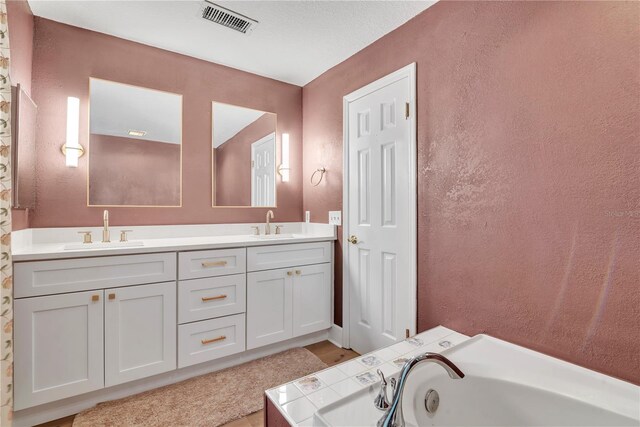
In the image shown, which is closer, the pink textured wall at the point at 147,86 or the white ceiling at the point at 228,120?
the pink textured wall at the point at 147,86

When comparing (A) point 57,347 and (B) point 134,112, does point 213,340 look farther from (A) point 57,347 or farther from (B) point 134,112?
(B) point 134,112

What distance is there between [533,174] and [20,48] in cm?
287

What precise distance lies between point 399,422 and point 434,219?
1.24 meters

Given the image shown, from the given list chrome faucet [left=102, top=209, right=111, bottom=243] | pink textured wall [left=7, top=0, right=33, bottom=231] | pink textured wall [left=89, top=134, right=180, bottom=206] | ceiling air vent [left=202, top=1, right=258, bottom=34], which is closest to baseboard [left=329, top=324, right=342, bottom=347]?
pink textured wall [left=89, top=134, right=180, bottom=206]

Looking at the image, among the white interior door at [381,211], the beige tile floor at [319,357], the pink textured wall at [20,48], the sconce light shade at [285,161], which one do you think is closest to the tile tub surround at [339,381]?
the white interior door at [381,211]

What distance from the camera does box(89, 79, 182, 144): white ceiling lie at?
2221mm

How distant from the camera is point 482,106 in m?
1.61

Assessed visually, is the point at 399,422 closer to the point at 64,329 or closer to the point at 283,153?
the point at 64,329

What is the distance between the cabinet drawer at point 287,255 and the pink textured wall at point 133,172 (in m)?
0.84

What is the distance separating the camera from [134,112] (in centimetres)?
236

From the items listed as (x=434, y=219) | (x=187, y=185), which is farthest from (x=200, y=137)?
(x=434, y=219)

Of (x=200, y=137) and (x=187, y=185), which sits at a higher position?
(x=200, y=137)

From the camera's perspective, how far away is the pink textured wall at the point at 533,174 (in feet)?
3.83

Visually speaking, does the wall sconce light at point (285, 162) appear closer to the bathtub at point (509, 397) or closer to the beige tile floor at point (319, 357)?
the beige tile floor at point (319, 357)
